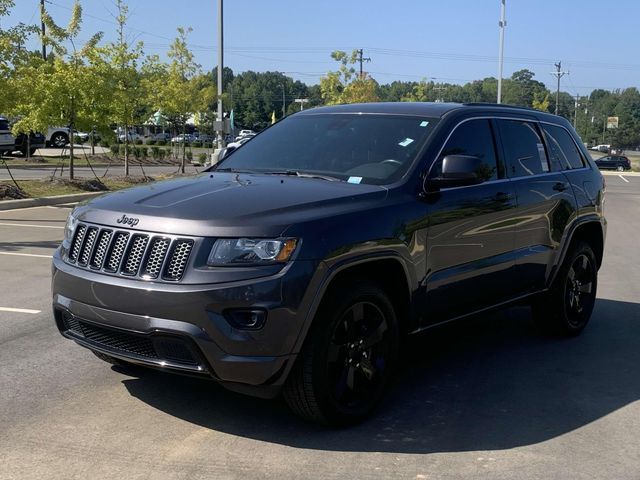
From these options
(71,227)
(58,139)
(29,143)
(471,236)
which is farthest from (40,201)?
(58,139)

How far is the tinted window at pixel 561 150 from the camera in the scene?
597 centimetres

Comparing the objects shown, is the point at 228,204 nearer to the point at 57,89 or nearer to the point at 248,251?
the point at 248,251

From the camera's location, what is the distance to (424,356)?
552cm

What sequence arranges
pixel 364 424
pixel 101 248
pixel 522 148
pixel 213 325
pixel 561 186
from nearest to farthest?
1. pixel 213 325
2. pixel 101 248
3. pixel 364 424
4. pixel 522 148
5. pixel 561 186

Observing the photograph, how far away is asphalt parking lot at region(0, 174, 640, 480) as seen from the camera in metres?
3.55

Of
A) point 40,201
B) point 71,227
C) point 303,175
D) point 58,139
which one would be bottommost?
point 40,201

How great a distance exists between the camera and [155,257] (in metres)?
3.58

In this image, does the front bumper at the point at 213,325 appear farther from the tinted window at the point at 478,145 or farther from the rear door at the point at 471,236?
the tinted window at the point at 478,145

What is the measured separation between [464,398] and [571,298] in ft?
6.66

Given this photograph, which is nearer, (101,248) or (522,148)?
(101,248)

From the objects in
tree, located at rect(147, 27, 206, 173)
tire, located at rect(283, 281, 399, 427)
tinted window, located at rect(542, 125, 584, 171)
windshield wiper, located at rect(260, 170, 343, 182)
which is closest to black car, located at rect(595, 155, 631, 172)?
tree, located at rect(147, 27, 206, 173)

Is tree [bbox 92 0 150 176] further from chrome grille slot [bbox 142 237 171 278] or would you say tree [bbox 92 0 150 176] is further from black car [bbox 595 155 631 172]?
black car [bbox 595 155 631 172]

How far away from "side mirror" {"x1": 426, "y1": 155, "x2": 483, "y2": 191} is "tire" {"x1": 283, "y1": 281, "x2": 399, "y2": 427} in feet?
2.77

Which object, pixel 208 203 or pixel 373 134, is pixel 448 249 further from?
pixel 208 203
